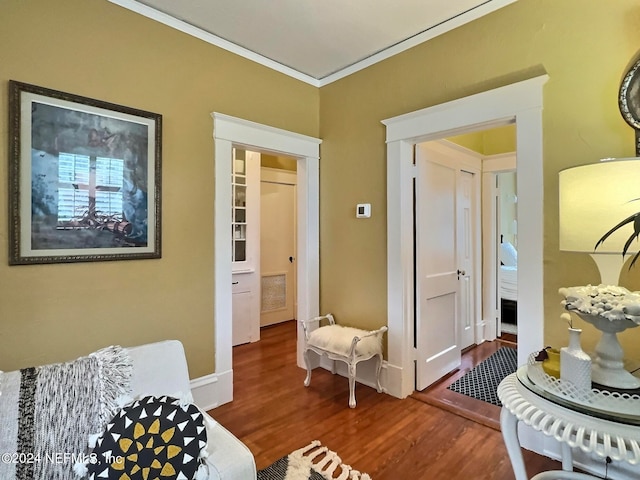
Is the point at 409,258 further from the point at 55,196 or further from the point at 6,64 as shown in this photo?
the point at 6,64

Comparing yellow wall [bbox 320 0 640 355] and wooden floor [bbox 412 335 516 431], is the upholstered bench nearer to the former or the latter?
yellow wall [bbox 320 0 640 355]

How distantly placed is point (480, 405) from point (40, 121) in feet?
11.3

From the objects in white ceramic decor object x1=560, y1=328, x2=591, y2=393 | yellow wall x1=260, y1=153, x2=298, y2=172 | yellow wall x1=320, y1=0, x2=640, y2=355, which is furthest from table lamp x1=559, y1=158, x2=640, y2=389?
yellow wall x1=260, y1=153, x2=298, y2=172

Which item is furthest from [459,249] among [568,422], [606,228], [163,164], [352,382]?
[163,164]

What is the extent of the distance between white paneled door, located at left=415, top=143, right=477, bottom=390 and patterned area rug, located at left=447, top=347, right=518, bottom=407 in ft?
0.61

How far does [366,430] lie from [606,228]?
1810 millimetres

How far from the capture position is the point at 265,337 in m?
4.38

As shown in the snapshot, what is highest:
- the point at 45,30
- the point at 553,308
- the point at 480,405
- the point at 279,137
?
the point at 45,30

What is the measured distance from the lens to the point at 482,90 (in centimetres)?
227

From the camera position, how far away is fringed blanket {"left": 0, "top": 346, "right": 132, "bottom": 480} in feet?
3.64

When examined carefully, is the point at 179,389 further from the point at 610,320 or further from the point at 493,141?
the point at 493,141

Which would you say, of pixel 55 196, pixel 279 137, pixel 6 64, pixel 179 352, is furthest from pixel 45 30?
pixel 179 352

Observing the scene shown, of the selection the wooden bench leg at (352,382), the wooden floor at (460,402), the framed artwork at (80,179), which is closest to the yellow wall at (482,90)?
the wooden bench leg at (352,382)

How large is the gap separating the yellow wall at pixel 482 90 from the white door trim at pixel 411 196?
0.18ft
